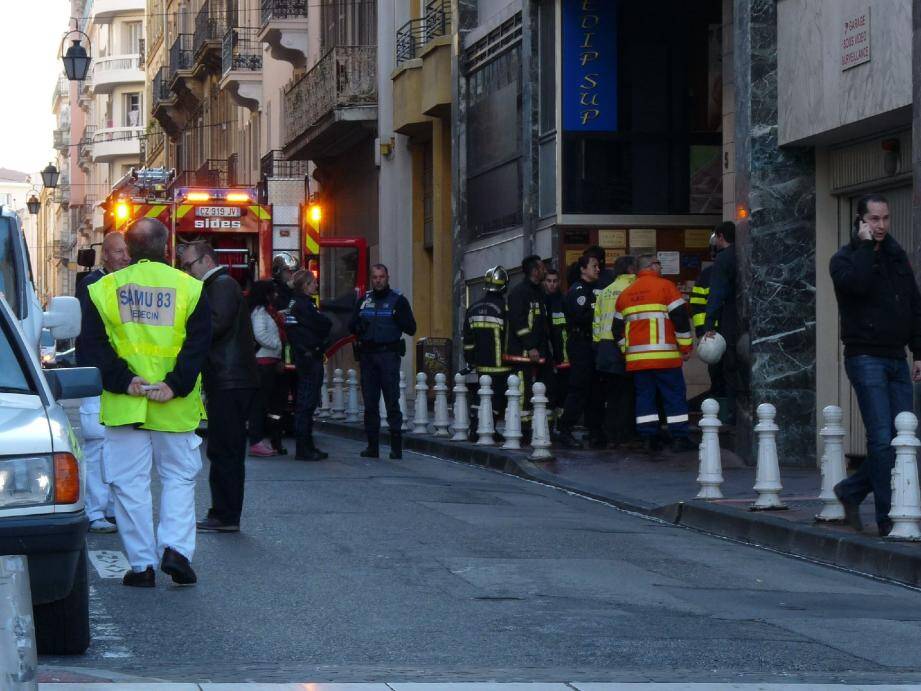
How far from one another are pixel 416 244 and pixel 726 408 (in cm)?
1403

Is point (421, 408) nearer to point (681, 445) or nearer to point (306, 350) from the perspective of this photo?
point (306, 350)

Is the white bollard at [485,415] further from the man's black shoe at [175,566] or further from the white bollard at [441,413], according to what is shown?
the man's black shoe at [175,566]

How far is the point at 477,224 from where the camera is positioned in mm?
27078

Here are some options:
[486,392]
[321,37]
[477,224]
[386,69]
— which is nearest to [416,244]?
[386,69]

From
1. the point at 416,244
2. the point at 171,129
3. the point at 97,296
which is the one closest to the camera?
the point at 97,296

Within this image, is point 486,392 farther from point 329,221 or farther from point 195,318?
point 329,221

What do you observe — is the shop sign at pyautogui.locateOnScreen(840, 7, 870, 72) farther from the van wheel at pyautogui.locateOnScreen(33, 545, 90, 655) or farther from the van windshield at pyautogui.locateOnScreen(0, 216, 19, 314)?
the van wheel at pyautogui.locateOnScreen(33, 545, 90, 655)

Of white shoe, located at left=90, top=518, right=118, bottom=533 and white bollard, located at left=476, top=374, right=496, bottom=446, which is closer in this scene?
white shoe, located at left=90, top=518, right=118, bottom=533

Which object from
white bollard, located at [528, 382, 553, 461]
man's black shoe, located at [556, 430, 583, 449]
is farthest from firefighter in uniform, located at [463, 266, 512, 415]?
white bollard, located at [528, 382, 553, 461]

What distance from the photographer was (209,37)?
51750 mm

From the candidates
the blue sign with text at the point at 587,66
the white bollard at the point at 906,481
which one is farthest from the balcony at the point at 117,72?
the white bollard at the point at 906,481

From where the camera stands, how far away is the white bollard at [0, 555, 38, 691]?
5.21 metres

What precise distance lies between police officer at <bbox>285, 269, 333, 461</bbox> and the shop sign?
5523 millimetres

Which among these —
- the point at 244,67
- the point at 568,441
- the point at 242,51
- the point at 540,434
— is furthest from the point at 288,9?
the point at 540,434
